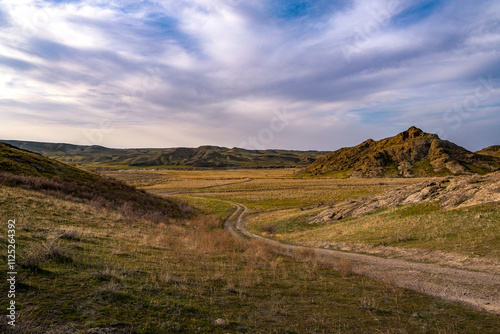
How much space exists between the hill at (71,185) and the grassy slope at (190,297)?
49.3 ft

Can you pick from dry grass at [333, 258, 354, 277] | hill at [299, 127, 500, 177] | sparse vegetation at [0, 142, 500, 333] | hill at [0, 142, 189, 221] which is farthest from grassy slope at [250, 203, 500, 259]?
hill at [299, 127, 500, 177]

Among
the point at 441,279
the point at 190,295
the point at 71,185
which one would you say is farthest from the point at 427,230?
the point at 71,185

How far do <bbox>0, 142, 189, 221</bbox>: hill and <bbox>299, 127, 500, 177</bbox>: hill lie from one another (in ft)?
397

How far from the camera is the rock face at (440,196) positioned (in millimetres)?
20445

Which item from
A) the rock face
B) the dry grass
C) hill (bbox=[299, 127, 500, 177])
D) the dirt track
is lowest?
the dry grass

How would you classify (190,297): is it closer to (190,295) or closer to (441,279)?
(190,295)

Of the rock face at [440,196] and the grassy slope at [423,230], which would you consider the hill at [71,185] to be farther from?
the rock face at [440,196]

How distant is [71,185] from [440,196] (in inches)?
1571

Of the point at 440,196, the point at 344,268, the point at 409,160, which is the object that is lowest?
the point at 344,268

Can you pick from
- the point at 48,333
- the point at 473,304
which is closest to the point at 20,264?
the point at 48,333

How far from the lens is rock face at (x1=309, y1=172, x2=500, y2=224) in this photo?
20.4 metres

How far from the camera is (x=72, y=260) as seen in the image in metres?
9.16

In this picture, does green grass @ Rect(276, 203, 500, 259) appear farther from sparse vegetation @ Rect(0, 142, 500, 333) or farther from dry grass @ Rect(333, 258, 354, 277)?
sparse vegetation @ Rect(0, 142, 500, 333)

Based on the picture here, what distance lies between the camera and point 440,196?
23.7m
